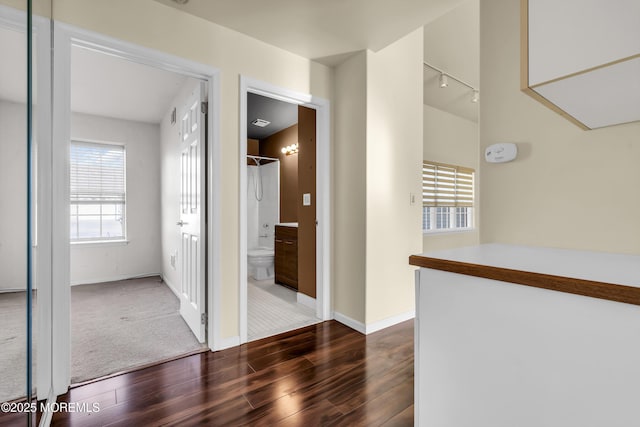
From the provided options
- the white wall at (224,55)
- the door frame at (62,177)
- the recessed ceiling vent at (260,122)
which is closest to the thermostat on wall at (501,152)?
the white wall at (224,55)

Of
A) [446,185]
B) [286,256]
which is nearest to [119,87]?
[286,256]

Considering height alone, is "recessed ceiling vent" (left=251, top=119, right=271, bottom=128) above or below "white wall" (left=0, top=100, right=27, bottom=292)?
above

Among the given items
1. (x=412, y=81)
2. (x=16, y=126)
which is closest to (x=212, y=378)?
(x=16, y=126)

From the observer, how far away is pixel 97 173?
4.47 m

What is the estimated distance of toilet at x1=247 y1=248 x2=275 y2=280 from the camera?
4457 mm

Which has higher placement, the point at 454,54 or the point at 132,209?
the point at 454,54

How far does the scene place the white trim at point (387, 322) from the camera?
8.44 feet

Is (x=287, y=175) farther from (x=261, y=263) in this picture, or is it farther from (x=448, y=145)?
(x=448, y=145)

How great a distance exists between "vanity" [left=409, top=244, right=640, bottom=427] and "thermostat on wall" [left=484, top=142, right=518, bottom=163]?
1.61ft

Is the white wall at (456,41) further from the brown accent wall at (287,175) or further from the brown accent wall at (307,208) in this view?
the brown accent wall at (287,175)

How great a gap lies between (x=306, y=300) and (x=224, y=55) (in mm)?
2448

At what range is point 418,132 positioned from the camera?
2.98m

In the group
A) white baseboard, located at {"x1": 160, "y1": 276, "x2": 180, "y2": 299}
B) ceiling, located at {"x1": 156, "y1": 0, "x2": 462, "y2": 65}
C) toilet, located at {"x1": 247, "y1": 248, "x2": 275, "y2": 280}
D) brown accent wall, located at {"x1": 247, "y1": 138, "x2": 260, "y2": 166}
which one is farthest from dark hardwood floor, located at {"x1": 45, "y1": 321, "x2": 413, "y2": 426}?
brown accent wall, located at {"x1": 247, "y1": 138, "x2": 260, "y2": 166}

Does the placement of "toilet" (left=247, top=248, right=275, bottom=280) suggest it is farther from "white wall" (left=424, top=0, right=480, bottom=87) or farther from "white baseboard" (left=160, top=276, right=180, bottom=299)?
"white wall" (left=424, top=0, right=480, bottom=87)
